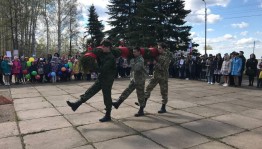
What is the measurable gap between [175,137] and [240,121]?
2.09m

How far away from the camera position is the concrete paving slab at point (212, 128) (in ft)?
17.4

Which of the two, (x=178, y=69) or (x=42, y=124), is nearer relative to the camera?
(x=42, y=124)

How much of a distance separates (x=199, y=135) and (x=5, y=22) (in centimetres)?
2733

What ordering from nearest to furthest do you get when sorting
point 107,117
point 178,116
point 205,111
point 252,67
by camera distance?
point 107,117
point 178,116
point 205,111
point 252,67

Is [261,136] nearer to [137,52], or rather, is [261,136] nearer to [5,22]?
[137,52]

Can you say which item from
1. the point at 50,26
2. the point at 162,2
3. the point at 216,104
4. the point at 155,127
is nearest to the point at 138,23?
the point at 162,2

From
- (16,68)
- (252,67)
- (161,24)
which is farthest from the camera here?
(161,24)

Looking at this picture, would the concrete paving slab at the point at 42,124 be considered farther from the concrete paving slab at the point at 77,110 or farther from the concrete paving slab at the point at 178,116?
the concrete paving slab at the point at 178,116

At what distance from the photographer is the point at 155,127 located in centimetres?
569

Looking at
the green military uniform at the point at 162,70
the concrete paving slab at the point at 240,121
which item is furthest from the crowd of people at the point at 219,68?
the green military uniform at the point at 162,70

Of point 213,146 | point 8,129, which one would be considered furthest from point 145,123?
point 8,129

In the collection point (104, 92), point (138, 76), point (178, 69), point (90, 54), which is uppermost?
point (90, 54)

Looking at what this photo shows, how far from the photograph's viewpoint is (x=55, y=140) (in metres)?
4.96

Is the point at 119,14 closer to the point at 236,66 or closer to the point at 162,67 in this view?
the point at 236,66
